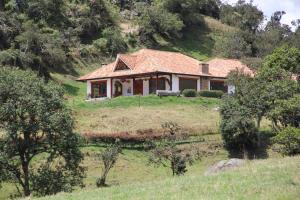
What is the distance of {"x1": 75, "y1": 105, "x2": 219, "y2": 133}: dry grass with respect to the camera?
4844 centimetres

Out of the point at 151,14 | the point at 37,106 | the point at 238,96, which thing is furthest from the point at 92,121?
the point at 151,14

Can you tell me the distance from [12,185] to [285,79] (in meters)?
27.6

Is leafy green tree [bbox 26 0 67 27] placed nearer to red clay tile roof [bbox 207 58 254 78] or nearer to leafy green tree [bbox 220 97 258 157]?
red clay tile roof [bbox 207 58 254 78]

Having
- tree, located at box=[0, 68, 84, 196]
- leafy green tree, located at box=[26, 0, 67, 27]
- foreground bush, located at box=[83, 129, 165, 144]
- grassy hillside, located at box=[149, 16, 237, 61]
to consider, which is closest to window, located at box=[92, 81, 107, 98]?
leafy green tree, located at box=[26, 0, 67, 27]

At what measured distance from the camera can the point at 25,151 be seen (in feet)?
103

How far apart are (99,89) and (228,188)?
55.5 meters

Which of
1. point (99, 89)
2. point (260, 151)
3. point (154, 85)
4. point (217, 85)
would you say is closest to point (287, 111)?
point (260, 151)

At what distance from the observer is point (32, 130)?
30703 millimetres

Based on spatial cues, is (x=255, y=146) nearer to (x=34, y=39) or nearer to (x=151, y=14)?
(x=34, y=39)

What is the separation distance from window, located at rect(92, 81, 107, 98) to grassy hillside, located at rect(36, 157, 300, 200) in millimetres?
50811

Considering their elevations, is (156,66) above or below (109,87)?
above

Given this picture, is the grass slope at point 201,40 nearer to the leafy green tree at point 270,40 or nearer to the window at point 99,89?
the leafy green tree at point 270,40

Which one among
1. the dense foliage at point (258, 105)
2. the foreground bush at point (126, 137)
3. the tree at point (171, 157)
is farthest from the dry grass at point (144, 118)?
the tree at point (171, 157)

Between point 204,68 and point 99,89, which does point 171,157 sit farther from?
point 99,89
